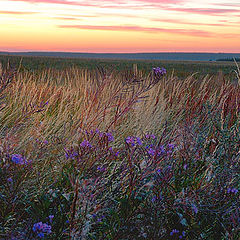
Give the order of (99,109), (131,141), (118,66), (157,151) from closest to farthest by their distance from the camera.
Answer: (157,151)
(131,141)
(99,109)
(118,66)

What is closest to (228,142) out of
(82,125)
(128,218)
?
(128,218)

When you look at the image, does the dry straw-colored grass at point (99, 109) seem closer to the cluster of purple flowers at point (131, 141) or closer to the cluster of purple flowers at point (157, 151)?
the cluster of purple flowers at point (131, 141)

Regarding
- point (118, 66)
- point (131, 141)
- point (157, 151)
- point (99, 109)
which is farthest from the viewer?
point (118, 66)

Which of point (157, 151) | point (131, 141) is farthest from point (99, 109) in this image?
point (157, 151)

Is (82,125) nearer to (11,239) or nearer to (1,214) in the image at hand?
(1,214)

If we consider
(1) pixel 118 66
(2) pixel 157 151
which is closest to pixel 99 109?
(2) pixel 157 151

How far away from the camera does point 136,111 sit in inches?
192

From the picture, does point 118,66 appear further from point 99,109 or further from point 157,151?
point 157,151

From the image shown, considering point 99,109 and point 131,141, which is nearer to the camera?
point 131,141

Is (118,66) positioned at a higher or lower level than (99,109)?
higher

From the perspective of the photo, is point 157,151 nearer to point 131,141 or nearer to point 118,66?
point 131,141

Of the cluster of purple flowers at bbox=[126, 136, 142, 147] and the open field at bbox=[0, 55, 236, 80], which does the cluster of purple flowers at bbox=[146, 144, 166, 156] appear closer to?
the cluster of purple flowers at bbox=[126, 136, 142, 147]

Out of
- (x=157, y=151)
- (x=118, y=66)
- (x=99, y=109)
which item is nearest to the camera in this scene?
(x=157, y=151)

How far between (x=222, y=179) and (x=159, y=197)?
2.17 feet
